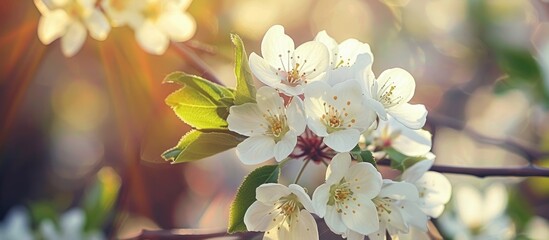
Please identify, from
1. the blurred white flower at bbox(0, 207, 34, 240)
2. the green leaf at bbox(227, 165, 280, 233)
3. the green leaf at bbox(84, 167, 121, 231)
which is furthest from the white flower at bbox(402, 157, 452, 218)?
the blurred white flower at bbox(0, 207, 34, 240)

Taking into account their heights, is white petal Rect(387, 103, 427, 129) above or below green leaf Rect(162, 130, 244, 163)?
below

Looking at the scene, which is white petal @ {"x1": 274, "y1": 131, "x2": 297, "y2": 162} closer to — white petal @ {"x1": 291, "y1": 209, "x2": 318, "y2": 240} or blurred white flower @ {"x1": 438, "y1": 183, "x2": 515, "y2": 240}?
white petal @ {"x1": 291, "y1": 209, "x2": 318, "y2": 240}

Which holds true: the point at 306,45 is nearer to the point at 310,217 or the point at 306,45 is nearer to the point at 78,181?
the point at 310,217

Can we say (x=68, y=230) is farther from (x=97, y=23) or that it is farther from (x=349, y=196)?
(x=349, y=196)

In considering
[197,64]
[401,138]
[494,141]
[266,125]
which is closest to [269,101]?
[266,125]

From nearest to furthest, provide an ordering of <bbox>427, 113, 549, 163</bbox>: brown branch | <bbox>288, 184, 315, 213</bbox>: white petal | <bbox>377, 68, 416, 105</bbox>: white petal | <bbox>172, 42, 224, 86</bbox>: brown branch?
<bbox>288, 184, 315, 213</bbox>: white petal
<bbox>377, 68, 416, 105</bbox>: white petal
<bbox>172, 42, 224, 86</bbox>: brown branch
<bbox>427, 113, 549, 163</bbox>: brown branch

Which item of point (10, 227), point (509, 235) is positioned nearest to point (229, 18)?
point (10, 227)

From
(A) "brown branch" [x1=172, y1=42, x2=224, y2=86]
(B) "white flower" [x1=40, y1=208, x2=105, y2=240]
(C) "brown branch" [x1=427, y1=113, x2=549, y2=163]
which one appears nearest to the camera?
(A) "brown branch" [x1=172, y1=42, x2=224, y2=86]

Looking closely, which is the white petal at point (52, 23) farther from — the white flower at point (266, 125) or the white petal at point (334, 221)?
the white petal at point (334, 221)
